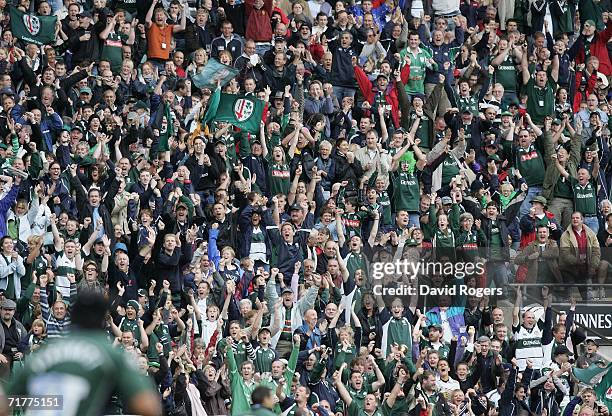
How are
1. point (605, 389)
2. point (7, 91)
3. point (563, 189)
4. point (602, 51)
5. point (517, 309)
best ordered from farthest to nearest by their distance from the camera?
point (602, 51) → point (563, 189) → point (517, 309) → point (7, 91) → point (605, 389)

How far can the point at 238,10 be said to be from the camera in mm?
24422

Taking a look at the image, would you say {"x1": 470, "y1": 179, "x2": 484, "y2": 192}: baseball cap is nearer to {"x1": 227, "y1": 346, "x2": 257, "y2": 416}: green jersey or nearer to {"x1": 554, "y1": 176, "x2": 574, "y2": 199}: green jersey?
{"x1": 554, "y1": 176, "x2": 574, "y2": 199}: green jersey

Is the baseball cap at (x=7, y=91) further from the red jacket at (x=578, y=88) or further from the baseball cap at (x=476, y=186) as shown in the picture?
the red jacket at (x=578, y=88)

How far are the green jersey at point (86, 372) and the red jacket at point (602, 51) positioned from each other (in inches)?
780

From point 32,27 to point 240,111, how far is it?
307 centimetres

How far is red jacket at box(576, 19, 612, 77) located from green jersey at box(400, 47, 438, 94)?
11.4ft

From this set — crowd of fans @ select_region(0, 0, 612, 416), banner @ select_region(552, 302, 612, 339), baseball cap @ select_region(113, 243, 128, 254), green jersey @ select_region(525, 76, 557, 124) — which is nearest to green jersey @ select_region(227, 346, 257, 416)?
crowd of fans @ select_region(0, 0, 612, 416)

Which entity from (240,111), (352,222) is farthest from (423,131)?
(240,111)

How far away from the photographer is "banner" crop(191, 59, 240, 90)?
22141mm

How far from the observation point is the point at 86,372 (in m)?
8.05

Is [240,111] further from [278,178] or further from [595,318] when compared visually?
[595,318]

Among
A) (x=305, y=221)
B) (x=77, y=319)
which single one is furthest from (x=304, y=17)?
(x=77, y=319)

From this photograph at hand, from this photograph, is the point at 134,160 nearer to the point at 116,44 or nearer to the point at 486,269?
the point at 116,44

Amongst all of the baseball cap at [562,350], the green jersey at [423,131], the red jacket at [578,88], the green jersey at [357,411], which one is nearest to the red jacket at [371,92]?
the green jersey at [423,131]
